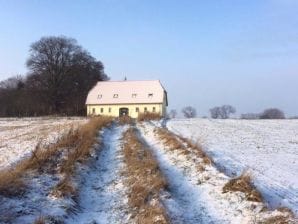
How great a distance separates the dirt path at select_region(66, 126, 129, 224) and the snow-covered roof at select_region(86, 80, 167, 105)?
6334 centimetres

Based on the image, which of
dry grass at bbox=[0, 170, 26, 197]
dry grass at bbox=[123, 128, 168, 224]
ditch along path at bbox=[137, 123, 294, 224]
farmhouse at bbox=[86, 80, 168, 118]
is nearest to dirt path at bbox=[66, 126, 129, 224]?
dry grass at bbox=[123, 128, 168, 224]

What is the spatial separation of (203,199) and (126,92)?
71.3 meters

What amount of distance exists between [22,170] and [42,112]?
71.1 metres

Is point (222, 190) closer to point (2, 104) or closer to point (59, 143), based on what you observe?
point (59, 143)

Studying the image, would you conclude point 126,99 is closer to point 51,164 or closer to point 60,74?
point 60,74

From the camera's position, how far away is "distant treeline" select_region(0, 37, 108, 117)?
3270 inches

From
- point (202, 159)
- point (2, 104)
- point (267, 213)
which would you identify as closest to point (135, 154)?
point (202, 159)

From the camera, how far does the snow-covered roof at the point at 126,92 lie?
8096cm

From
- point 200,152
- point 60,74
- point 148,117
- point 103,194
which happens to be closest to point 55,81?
point 60,74

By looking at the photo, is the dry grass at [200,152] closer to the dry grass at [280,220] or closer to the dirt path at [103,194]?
the dirt path at [103,194]

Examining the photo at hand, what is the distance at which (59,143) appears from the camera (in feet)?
59.4

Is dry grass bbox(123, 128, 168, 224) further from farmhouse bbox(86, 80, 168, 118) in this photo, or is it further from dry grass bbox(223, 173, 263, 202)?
farmhouse bbox(86, 80, 168, 118)

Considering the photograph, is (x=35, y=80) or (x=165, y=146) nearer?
(x=165, y=146)

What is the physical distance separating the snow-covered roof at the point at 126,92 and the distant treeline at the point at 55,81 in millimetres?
4049
